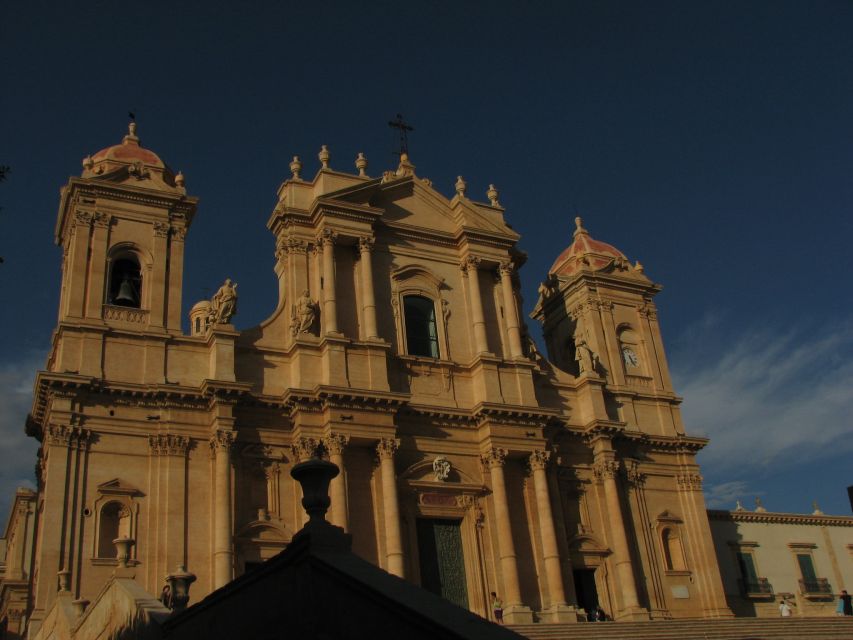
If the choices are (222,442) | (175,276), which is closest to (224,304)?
(175,276)

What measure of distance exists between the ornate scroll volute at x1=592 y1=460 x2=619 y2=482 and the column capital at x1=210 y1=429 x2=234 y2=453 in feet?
37.3

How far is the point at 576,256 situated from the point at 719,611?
1304cm

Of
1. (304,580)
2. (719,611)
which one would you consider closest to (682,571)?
(719,611)

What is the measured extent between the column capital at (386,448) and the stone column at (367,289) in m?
3.06

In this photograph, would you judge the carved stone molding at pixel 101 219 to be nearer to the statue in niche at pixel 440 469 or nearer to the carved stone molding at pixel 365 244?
the carved stone molding at pixel 365 244

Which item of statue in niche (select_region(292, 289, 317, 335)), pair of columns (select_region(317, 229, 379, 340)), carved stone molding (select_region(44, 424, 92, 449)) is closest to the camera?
carved stone molding (select_region(44, 424, 92, 449))

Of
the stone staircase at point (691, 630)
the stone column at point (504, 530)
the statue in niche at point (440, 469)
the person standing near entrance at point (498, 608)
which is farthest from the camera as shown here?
the statue in niche at point (440, 469)

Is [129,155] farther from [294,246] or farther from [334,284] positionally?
[334,284]

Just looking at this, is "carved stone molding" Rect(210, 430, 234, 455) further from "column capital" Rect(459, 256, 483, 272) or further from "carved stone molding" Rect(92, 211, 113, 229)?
"column capital" Rect(459, 256, 483, 272)

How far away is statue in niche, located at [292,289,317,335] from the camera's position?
1016 inches

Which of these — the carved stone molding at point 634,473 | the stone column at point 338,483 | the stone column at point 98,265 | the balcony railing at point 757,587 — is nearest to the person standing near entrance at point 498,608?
the stone column at point 338,483

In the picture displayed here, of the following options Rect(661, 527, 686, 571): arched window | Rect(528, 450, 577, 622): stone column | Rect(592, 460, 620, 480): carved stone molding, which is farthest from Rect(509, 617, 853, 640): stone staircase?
Rect(592, 460, 620, 480): carved stone molding

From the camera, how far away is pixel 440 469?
2570 centimetres

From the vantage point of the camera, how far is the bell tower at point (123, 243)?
24.4 metres
